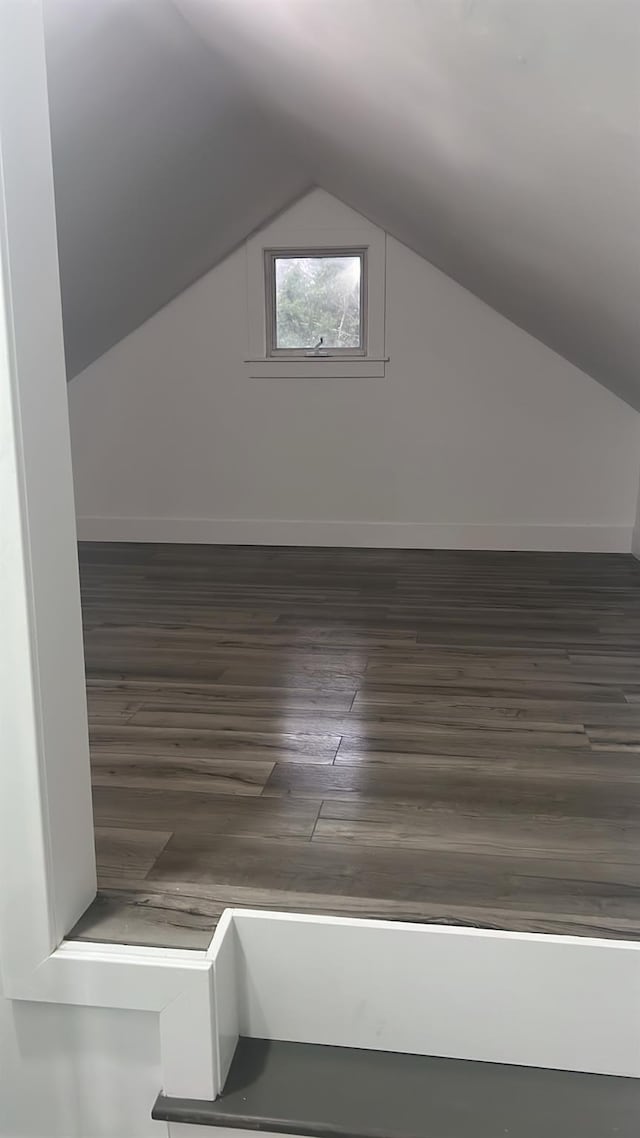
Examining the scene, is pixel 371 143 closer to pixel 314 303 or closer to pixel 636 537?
pixel 314 303

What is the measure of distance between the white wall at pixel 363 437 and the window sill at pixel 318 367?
41mm

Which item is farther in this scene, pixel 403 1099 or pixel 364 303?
pixel 364 303

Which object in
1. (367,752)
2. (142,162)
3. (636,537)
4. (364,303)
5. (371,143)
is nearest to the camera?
(367,752)

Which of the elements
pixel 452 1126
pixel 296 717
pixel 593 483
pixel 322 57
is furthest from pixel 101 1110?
pixel 593 483

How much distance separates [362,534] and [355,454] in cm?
41

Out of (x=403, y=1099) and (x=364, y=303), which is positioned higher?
(x=364, y=303)

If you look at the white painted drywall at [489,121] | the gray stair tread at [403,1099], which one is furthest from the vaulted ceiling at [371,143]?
the gray stair tread at [403,1099]

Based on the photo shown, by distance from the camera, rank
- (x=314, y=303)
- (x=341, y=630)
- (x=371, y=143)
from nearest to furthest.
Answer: (x=371, y=143)
(x=341, y=630)
(x=314, y=303)

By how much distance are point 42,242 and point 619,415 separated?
343 cm

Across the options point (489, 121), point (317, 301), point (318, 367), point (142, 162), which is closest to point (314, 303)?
point (317, 301)

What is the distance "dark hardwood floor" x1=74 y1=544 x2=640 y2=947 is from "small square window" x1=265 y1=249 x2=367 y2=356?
1.41m

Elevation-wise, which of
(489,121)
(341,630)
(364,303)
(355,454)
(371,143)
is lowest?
(341,630)

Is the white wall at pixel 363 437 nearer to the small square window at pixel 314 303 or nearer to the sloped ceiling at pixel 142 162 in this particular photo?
the small square window at pixel 314 303

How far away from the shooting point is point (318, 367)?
4.32 meters
